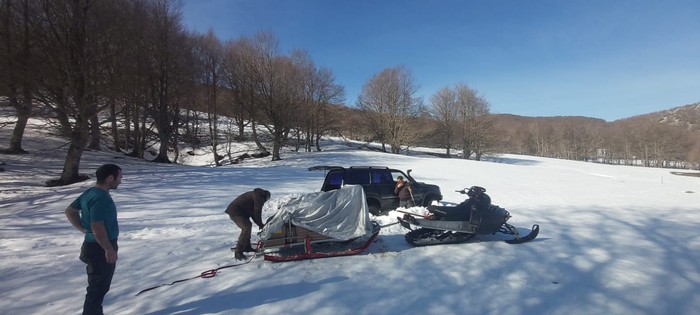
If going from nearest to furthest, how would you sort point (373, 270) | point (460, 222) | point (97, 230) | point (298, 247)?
point (97, 230) < point (373, 270) < point (298, 247) < point (460, 222)

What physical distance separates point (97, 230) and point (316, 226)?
3484mm

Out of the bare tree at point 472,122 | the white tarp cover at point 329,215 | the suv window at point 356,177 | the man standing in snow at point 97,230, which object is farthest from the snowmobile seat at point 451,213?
the bare tree at point 472,122

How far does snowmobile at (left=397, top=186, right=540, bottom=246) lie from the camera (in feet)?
22.9

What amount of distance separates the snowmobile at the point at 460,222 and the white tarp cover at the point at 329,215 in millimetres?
1257

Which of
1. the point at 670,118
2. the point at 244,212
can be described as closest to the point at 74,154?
the point at 244,212

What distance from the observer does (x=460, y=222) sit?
274 inches

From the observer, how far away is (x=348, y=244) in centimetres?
705

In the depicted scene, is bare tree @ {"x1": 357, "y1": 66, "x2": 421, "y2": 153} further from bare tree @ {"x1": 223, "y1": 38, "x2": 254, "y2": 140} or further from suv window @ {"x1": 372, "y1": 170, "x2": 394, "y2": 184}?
suv window @ {"x1": 372, "y1": 170, "x2": 394, "y2": 184}

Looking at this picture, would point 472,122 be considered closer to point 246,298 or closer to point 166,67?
point 166,67

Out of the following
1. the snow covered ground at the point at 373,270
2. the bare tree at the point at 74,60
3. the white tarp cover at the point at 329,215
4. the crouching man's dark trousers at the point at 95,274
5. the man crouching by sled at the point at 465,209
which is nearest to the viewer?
the crouching man's dark trousers at the point at 95,274

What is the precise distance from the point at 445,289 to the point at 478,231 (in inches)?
96.3

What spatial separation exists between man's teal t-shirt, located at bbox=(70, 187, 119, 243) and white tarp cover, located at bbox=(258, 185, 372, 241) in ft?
8.71

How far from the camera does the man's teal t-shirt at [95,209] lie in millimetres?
3656

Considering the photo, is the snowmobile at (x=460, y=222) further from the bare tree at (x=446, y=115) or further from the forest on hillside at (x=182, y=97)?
the bare tree at (x=446, y=115)
